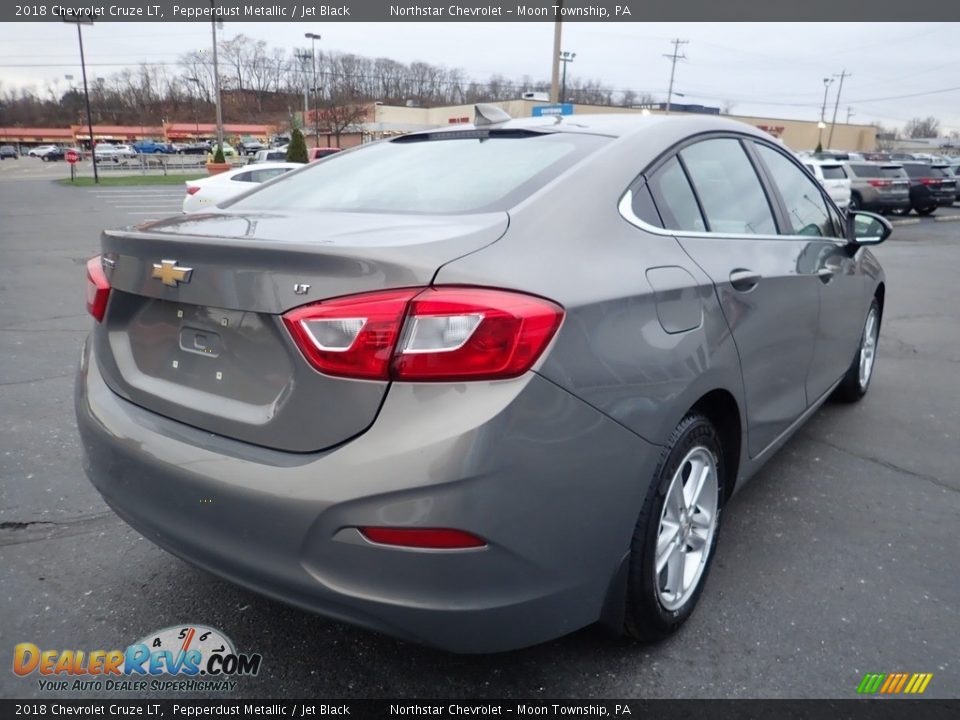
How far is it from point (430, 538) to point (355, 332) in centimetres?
50

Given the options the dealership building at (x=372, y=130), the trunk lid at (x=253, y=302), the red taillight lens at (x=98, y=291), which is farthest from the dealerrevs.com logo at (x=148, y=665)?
the dealership building at (x=372, y=130)

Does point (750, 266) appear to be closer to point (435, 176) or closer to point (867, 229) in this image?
point (435, 176)

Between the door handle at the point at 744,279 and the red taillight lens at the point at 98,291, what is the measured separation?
2.03 metres

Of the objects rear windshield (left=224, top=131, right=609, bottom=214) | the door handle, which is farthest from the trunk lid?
the door handle

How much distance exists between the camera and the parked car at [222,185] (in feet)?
41.6

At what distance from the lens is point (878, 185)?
69.7 feet

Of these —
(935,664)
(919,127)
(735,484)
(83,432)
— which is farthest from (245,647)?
(919,127)

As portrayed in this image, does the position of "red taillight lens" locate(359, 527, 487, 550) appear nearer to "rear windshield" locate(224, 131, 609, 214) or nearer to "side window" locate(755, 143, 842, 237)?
"rear windshield" locate(224, 131, 609, 214)

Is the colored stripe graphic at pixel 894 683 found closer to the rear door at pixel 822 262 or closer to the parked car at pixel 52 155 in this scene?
the rear door at pixel 822 262

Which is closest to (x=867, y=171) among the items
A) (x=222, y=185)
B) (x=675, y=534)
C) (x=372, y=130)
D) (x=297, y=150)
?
(x=222, y=185)

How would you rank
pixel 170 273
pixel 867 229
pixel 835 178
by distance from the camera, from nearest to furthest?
pixel 170 273
pixel 867 229
pixel 835 178

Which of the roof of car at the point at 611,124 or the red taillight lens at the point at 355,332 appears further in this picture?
the roof of car at the point at 611,124

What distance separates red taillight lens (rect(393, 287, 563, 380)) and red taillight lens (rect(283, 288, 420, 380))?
3cm

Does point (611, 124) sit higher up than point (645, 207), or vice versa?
point (611, 124)
